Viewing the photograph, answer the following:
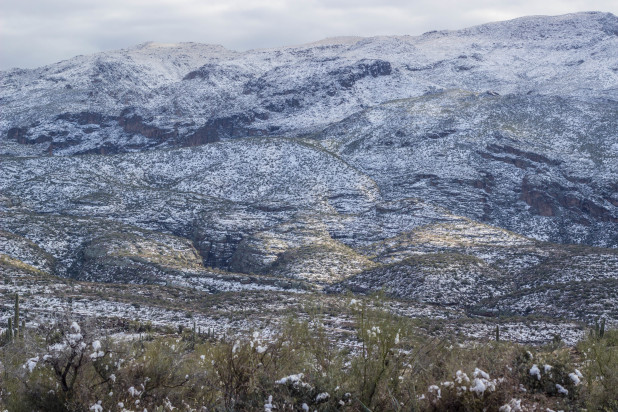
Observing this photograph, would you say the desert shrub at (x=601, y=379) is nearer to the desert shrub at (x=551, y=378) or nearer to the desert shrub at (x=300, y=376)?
the desert shrub at (x=300, y=376)

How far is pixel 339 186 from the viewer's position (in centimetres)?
8812

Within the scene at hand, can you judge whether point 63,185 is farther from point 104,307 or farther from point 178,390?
point 178,390

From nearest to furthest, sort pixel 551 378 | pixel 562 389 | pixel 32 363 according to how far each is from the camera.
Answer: pixel 32 363 → pixel 562 389 → pixel 551 378

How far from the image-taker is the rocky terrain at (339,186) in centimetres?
5472

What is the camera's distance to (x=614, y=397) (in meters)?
12.5

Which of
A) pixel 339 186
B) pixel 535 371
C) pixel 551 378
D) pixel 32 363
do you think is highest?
pixel 32 363

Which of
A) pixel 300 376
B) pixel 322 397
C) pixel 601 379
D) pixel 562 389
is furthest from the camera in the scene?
pixel 601 379

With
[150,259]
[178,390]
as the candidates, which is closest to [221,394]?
[178,390]

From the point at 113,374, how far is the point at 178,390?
1.57 meters

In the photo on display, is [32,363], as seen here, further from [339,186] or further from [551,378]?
[339,186]

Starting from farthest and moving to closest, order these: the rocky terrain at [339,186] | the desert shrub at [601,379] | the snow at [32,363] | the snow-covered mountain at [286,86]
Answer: the snow-covered mountain at [286,86] → the rocky terrain at [339,186] → the desert shrub at [601,379] → the snow at [32,363]

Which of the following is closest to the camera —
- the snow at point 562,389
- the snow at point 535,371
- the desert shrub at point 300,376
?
the desert shrub at point 300,376

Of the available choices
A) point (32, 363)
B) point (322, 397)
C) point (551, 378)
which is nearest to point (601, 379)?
point (551, 378)

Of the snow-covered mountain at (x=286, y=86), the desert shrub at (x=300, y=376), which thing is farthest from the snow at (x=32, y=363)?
the snow-covered mountain at (x=286, y=86)
